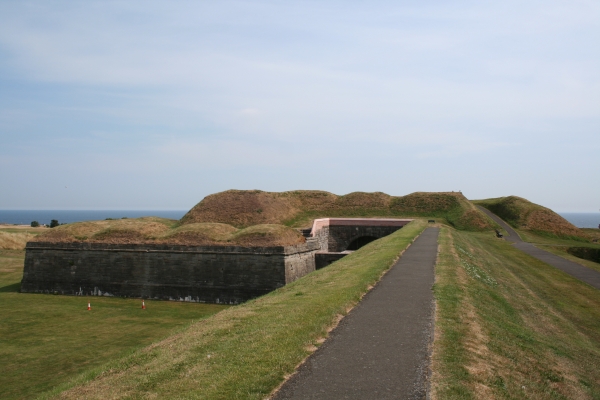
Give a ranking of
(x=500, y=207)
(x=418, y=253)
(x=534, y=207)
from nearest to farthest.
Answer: (x=418, y=253)
(x=534, y=207)
(x=500, y=207)

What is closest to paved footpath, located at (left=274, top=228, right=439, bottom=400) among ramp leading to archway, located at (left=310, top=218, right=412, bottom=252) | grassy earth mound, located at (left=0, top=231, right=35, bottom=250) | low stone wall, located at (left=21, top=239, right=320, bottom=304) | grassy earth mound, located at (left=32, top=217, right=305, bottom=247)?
low stone wall, located at (left=21, top=239, right=320, bottom=304)

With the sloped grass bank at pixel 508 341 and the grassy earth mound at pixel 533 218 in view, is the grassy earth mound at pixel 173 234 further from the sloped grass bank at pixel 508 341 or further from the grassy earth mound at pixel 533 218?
the grassy earth mound at pixel 533 218

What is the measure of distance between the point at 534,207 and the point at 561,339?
1676 inches

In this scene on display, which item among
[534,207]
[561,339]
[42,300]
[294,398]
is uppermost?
[534,207]

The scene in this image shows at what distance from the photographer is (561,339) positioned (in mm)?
12078

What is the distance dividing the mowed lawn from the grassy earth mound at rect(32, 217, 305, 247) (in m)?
3.62

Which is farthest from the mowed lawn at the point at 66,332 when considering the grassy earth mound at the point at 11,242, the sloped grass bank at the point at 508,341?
the grassy earth mound at the point at 11,242

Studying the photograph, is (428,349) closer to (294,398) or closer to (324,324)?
(324,324)

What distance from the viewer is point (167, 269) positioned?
2617cm

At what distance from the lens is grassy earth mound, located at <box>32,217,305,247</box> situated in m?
25.7

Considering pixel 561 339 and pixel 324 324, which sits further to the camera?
pixel 561 339

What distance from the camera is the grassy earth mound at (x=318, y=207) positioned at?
42625mm

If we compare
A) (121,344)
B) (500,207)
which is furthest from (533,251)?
(121,344)

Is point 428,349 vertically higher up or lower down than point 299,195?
lower down
